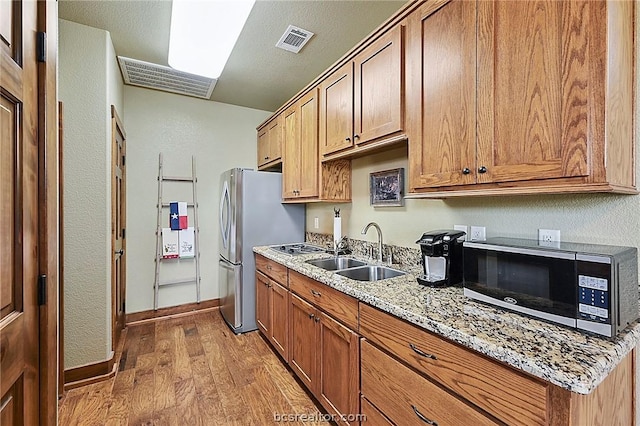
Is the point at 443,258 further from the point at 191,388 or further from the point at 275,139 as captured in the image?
the point at 275,139

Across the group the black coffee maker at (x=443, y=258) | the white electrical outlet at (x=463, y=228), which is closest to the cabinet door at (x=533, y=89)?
the black coffee maker at (x=443, y=258)

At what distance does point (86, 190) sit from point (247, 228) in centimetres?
135

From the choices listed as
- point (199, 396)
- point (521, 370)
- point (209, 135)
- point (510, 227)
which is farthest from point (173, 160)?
point (521, 370)

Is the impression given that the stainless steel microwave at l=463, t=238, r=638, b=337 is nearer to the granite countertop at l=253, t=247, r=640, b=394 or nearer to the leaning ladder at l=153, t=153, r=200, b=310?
the granite countertop at l=253, t=247, r=640, b=394

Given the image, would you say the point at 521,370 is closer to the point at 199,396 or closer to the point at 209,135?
the point at 199,396

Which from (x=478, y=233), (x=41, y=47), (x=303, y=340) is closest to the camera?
(x=41, y=47)

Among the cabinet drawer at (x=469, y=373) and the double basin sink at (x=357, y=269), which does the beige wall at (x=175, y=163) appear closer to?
the double basin sink at (x=357, y=269)

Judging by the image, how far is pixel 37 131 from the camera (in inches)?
37.1

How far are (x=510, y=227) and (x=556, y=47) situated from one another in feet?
2.65

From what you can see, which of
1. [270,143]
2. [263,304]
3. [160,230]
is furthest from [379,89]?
[160,230]

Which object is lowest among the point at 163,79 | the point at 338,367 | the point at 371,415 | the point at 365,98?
the point at 371,415

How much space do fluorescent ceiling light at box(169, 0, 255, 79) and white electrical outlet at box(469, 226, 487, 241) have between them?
184 cm

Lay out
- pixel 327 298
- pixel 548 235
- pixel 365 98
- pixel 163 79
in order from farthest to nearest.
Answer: pixel 163 79
pixel 365 98
pixel 327 298
pixel 548 235

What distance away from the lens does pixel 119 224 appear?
2959 millimetres
